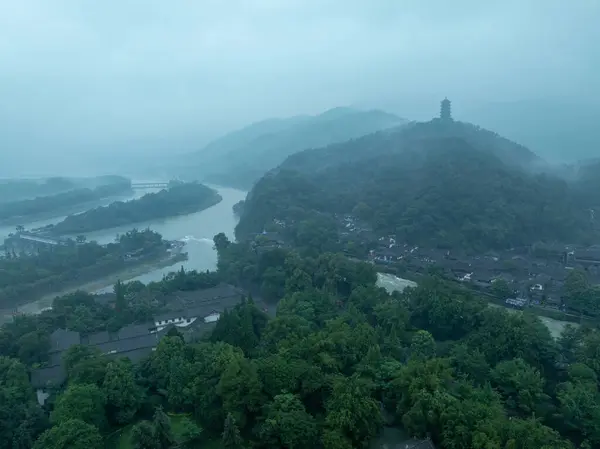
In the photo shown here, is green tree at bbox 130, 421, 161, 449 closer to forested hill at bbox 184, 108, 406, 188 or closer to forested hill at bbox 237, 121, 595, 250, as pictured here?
forested hill at bbox 237, 121, 595, 250

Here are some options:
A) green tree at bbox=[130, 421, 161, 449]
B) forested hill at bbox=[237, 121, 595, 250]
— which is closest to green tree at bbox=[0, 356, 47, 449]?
green tree at bbox=[130, 421, 161, 449]

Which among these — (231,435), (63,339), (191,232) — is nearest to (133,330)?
(63,339)

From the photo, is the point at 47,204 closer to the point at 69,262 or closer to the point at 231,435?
the point at 69,262

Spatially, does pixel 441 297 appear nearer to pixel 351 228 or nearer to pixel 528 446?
pixel 528 446

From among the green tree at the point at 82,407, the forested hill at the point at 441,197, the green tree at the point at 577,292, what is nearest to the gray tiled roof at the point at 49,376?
the green tree at the point at 82,407

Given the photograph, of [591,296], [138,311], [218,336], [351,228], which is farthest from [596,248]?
[138,311]

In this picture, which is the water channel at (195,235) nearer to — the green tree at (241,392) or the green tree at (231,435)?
the green tree at (241,392)
